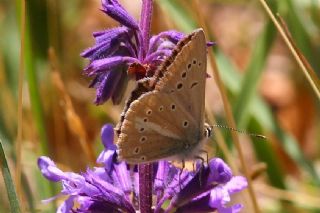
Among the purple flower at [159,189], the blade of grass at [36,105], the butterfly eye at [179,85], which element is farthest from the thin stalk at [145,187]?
the blade of grass at [36,105]

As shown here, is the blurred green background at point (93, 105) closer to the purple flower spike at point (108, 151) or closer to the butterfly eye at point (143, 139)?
the purple flower spike at point (108, 151)

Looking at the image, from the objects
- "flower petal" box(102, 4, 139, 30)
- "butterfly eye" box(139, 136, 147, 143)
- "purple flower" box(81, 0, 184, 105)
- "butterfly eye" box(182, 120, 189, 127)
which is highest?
"flower petal" box(102, 4, 139, 30)

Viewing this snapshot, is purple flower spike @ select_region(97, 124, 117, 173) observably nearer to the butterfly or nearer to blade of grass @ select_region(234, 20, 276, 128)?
the butterfly

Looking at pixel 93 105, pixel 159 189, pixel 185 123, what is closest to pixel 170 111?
pixel 185 123

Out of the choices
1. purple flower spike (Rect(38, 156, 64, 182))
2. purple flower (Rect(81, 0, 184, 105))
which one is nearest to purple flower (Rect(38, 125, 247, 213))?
purple flower spike (Rect(38, 156, 64, 182))

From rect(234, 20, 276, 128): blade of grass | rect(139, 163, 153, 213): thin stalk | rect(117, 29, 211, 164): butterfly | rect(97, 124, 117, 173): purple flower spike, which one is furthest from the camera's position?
rect(234, 20, 276, 128): blade of grass

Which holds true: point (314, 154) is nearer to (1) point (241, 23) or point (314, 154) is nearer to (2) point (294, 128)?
(2) point (294, 128)
